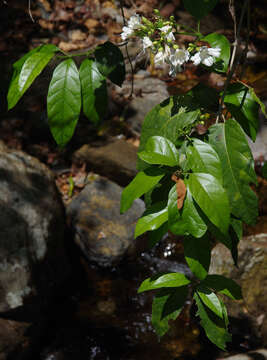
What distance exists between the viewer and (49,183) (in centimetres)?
312

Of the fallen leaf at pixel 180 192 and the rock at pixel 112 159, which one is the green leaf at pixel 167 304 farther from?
the rock at pixel 112 159

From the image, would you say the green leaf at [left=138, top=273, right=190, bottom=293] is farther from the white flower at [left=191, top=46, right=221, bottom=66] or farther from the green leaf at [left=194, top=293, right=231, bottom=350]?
the white flower at [left=191, top=46, right=221, bottom=66]

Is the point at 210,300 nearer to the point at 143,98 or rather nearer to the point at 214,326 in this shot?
the point at 214,326

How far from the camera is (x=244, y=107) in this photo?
3.58 feet

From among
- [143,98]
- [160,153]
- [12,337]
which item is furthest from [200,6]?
[143,98]

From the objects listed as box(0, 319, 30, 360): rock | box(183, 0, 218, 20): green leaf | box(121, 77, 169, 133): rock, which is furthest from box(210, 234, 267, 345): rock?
box(121, 77, 169, 133): rock

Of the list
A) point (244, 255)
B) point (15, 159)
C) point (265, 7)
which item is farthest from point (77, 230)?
point (265, 7)

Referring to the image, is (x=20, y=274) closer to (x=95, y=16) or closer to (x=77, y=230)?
(x=77, y=230)

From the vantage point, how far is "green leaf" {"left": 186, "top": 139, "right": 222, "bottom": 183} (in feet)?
2.99

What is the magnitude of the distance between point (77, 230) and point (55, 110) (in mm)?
2623

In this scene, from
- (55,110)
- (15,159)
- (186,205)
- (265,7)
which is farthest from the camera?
(265,7)

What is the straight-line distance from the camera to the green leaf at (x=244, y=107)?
109 cm

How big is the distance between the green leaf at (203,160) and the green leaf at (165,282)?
1.15 ft

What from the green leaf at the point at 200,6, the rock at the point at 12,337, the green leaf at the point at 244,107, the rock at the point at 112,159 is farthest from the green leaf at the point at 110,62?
the rock at the point at 112,159
